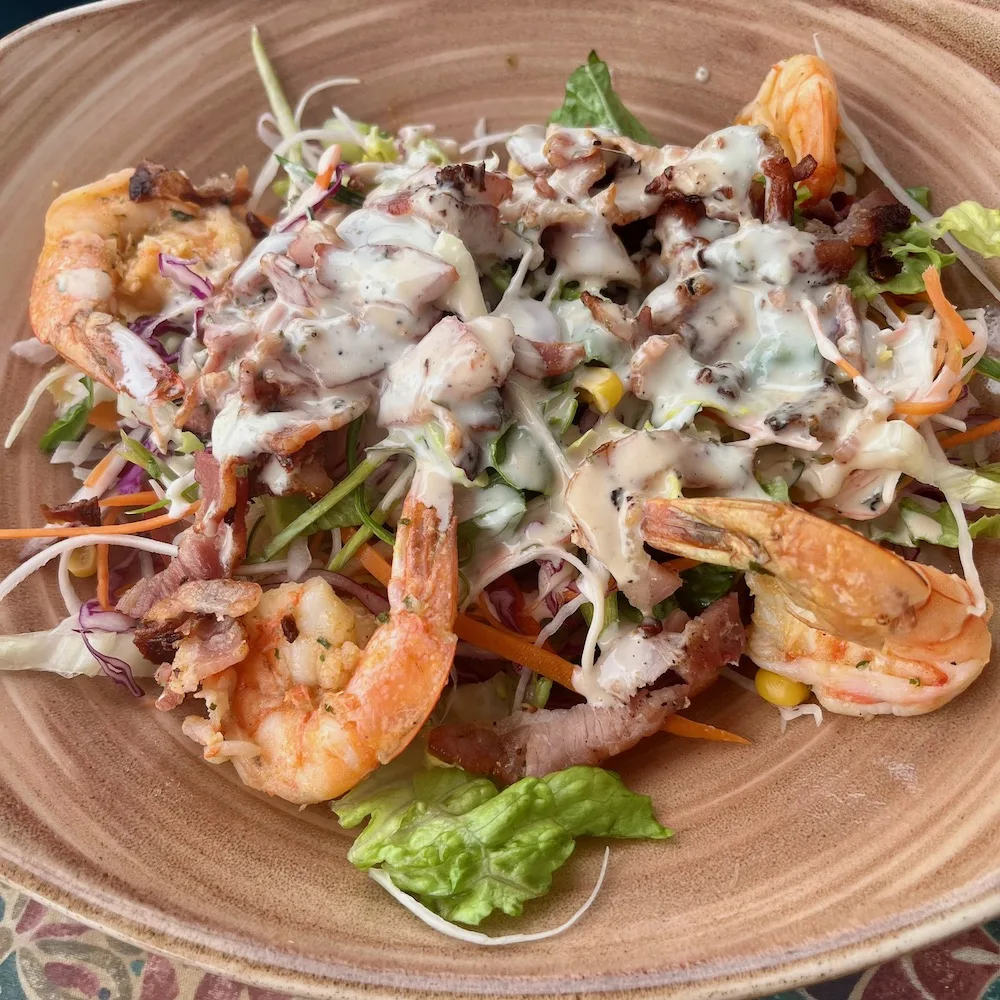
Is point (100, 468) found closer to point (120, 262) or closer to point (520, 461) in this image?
point (120, 262)

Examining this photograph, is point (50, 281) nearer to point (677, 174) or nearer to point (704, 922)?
point (677, 174)

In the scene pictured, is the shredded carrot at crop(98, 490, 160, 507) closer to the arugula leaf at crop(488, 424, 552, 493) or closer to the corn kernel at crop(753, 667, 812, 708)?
the arugula leaf at crop(488, 424, 552, 493)

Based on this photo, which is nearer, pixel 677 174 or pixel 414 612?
pixel 414 612

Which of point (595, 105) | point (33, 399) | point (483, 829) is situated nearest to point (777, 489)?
point (483, 829)

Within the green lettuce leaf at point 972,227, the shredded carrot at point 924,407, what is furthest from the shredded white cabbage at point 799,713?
the green lettuce leaf at point 972,227

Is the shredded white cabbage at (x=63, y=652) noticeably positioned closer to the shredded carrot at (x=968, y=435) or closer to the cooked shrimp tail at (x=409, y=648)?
the cooked shrimp tail at (x=409, y=648)

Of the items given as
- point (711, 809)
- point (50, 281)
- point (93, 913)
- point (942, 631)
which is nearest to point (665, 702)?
point (711, 809)
